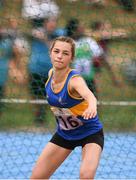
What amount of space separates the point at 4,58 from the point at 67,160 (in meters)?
1.40

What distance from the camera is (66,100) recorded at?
18.1ft

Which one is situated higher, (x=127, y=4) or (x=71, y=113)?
(x=127, y=4)

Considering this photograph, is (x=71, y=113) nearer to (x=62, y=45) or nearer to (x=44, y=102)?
(x=62, y=45)

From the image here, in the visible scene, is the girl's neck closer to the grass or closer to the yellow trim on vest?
the yellow trim on vest

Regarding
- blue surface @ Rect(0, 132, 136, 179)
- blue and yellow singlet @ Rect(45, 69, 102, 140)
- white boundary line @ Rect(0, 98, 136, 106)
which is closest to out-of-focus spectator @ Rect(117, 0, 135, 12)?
white boundary line @ Rect(0, 98, 136, 106)

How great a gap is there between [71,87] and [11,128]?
259 cm

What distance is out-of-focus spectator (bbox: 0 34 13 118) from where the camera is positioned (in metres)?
7.26

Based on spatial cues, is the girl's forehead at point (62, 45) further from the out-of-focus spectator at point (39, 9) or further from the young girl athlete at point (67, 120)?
the out-of-focus spectator at point (39, 9)

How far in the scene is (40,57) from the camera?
7477mm

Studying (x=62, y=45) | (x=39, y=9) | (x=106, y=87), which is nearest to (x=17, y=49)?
(x=39, y=9)

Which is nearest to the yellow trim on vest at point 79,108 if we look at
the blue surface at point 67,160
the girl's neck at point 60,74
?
the girl's neck at point 60,74

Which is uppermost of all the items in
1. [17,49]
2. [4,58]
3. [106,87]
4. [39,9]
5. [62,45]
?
[39,9]

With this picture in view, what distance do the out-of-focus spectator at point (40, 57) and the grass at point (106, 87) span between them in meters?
0.09

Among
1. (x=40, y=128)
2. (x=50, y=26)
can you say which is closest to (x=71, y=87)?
(x=50, y=26)
